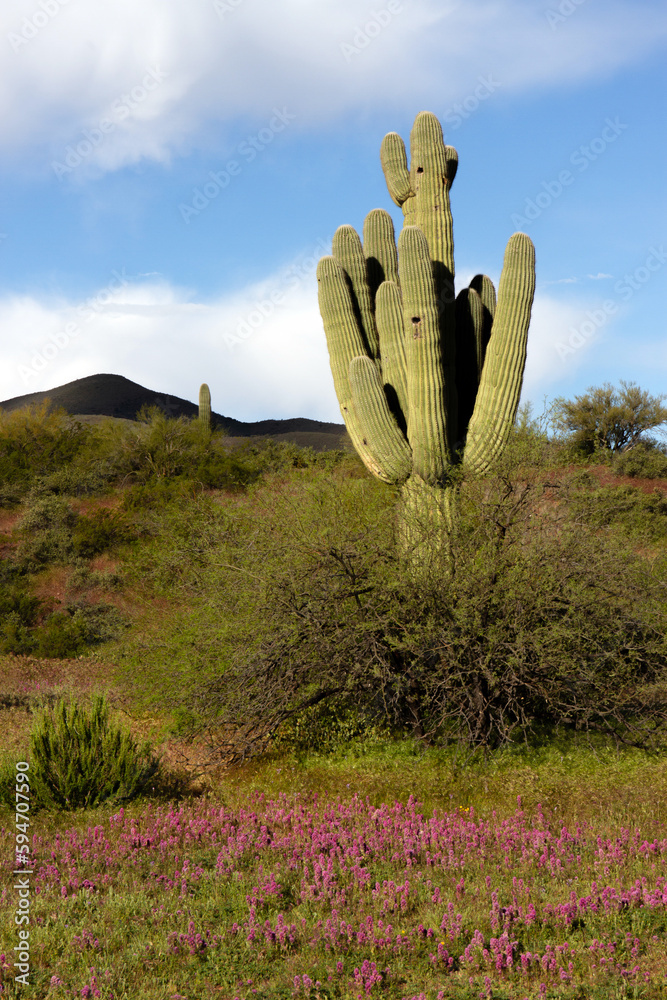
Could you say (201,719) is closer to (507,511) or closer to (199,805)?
(199,805)

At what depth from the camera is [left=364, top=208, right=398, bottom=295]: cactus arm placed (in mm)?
12242

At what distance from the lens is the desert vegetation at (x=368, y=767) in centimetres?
378

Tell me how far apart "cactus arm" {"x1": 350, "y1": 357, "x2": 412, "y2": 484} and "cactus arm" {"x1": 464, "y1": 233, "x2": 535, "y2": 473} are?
88cm

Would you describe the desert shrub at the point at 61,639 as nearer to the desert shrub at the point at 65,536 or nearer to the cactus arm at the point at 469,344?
the desert shrub at the point at 65,536

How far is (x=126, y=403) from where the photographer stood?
61.4 m

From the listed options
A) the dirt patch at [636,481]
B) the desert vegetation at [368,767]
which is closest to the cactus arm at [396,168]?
the desert vegetation at [368,767]

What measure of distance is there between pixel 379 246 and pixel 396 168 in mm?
1263

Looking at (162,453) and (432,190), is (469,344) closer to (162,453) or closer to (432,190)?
(432,190)

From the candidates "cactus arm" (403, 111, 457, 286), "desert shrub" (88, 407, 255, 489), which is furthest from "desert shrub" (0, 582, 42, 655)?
"cactus arm" (403, 111, 457, 286)

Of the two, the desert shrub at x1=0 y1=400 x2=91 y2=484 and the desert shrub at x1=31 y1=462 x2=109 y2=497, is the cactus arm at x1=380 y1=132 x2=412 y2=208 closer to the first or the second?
the desert shrub at x1=31 y1=462 x2=109 y2=497

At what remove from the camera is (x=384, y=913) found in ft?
13.6

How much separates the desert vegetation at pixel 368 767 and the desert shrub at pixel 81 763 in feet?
0.08

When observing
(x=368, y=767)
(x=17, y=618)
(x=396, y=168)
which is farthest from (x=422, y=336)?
(x=17, y=618)

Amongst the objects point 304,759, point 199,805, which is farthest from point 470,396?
point 199,805
